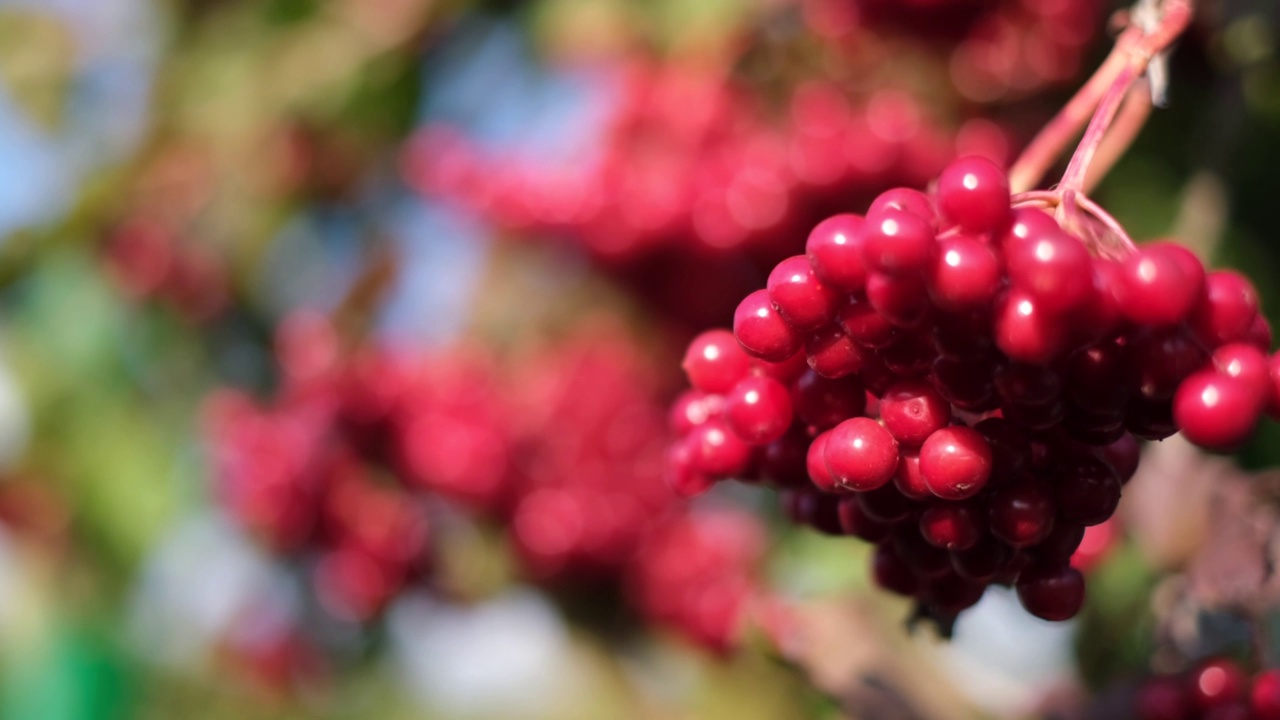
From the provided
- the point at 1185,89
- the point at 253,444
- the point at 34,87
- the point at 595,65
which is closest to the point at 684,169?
the point at 595,65

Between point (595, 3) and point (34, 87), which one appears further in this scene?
point (34, 87)

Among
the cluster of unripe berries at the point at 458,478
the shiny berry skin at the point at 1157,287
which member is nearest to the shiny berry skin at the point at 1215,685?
the shiny berry skin at the point at 1157,287

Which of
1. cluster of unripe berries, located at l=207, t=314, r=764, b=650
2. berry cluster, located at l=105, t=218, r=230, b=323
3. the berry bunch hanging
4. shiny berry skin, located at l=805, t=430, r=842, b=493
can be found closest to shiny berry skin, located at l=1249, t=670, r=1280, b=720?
the berry bunch hanging

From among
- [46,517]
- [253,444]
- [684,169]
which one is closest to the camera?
[684,169]

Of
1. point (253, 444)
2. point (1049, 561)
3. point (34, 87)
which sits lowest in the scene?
point (1049, 561)

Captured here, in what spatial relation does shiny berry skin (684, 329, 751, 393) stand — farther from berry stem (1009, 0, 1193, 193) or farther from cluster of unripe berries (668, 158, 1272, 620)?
berry stem (1009, 0, 1193, 193)

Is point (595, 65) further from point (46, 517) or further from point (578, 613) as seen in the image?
point (46, 517)

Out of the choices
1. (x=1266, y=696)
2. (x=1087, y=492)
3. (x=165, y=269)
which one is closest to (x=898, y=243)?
(x=1087, y=492)

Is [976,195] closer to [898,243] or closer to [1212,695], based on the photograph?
[898,243]
